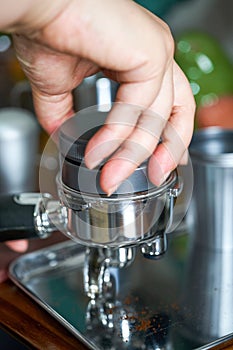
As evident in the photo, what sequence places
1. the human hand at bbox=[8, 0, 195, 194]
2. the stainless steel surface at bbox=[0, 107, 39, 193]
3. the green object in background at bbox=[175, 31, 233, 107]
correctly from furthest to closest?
1. the green object in background at bbox=[175, 31, 233, 107]
2. the stainless steel surface at bbox=[0, 107, 39, 193]
3. the human hand at bbox=[8, 0, 195, 194]

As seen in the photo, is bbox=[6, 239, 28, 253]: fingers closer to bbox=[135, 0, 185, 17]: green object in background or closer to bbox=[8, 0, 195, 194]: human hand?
bbox=[8, 0, 195, 194]: human hand

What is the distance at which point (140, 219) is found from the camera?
0.54 metres

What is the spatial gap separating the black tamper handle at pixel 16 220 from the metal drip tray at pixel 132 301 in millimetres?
38

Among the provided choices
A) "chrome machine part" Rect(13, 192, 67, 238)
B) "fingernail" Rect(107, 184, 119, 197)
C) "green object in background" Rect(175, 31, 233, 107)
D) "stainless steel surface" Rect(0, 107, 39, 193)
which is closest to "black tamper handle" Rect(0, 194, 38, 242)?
"chrome machine part" Rect(13, 192, 67, 238)

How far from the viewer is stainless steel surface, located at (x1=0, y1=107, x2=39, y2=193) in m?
0.87

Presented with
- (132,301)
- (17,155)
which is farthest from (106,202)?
(17,155)

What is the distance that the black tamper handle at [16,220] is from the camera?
0.63m

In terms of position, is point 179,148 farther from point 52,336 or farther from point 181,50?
point 181,50

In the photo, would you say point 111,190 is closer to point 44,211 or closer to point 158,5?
point 44,211

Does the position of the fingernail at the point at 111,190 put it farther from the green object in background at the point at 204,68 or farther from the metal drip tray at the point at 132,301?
the green object in background at the point at 204,68

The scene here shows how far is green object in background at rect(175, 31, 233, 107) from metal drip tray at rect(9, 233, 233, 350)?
1.05 feet

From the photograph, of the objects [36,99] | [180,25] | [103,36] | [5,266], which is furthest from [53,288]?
[180,25]

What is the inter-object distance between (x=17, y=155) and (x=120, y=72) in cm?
40

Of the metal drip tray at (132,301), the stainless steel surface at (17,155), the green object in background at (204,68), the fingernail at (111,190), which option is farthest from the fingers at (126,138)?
the green object in background at (204,68)
